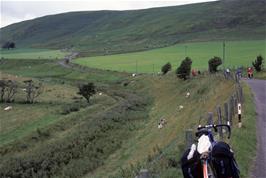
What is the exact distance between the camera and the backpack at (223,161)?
752cm

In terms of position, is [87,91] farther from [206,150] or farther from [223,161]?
[206,150]

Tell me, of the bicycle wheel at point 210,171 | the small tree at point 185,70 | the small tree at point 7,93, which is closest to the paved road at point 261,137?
the bicycle wheel at point 210,171

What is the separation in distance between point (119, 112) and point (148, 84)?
71.7ft

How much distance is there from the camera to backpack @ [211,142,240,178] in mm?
7523

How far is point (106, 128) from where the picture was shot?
141 ft

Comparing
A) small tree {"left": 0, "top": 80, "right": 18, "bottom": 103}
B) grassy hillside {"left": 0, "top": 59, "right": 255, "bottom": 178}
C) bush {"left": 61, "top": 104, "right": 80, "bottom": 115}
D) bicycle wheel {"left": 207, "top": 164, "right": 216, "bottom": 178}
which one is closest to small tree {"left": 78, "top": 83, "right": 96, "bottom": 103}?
grassy hillside {"left": 0, "top": 59, "right": 255, "bottom": 178}

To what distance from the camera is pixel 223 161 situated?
24.7ft

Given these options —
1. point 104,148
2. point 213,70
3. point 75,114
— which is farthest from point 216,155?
point 213,70

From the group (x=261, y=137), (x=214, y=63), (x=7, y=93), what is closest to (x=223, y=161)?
(x=261, y=137)

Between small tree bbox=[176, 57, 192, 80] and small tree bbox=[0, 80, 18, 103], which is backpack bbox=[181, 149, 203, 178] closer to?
small tree bbox=[0, 80, 18, 103]

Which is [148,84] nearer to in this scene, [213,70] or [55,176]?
[213,70]

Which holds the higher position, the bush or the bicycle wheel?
the bicycle wheel

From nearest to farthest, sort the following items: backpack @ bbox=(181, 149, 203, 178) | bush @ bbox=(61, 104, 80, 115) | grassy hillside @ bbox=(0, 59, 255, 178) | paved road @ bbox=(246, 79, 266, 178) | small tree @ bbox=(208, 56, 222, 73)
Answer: backpack @ bbox=(181, 149, 203, 178) → paved road @ bbox=(246, 79, 266, 178) → grassy hillside @ bbox=(0, 59, 255, 178) → bush @ bbox=(61, 104, 80, 115) → small tree @ bbox=(208, 56, 222, 73)

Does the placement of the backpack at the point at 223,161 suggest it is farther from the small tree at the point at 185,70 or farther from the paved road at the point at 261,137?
the small tree at the point at 185,70
